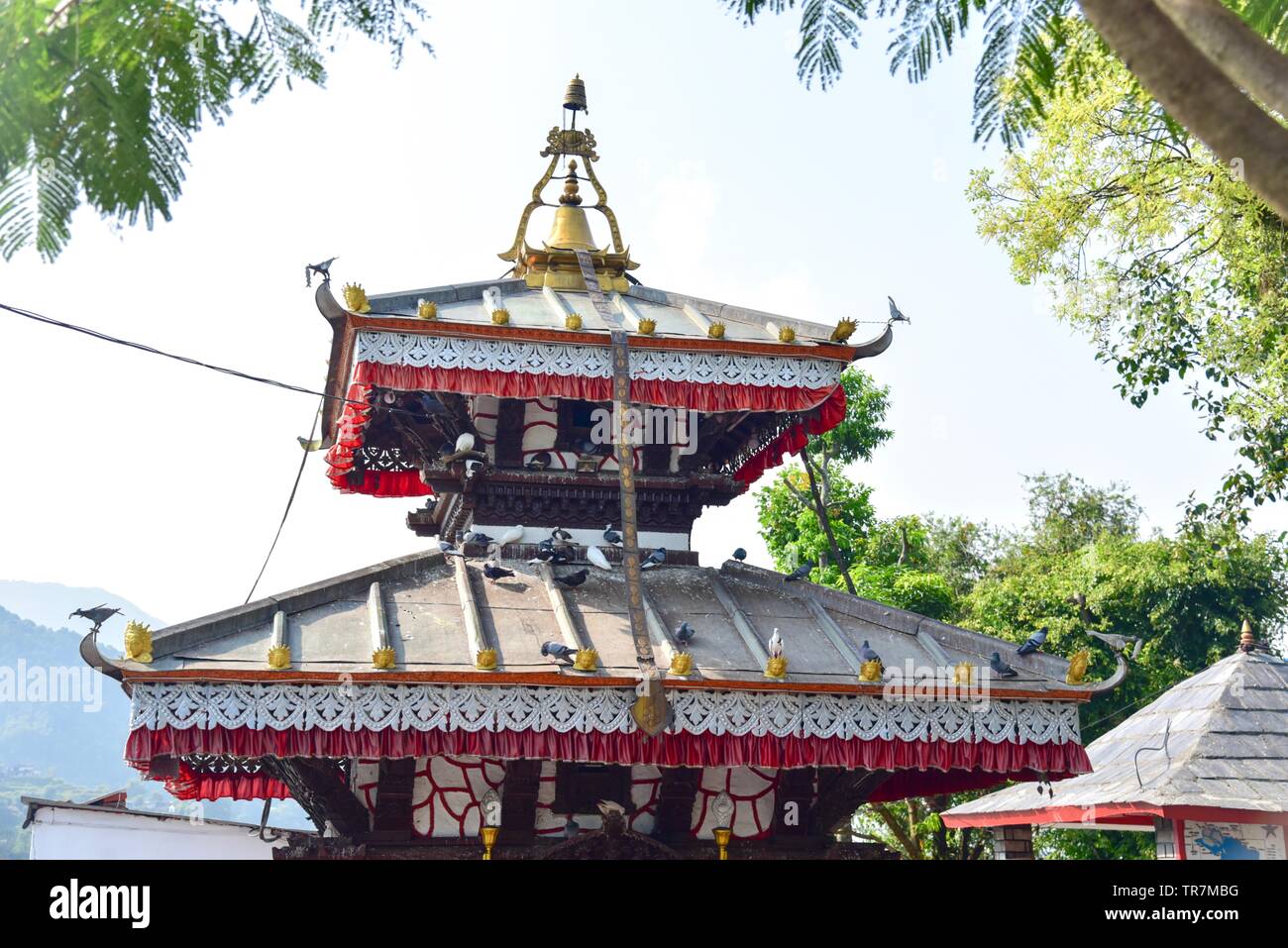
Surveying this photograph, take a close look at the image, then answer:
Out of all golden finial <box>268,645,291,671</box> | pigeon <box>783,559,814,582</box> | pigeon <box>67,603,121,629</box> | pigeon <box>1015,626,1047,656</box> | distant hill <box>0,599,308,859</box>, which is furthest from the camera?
distant hill <box>0,599,308,859</box>

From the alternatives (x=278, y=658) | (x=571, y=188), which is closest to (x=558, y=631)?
(x=278, y=658)

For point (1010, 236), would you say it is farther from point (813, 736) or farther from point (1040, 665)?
point (813, 736)

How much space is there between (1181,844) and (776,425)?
5.99m

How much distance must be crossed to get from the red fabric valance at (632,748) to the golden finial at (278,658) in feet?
1.35

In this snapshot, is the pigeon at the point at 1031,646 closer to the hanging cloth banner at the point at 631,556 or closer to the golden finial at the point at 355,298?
the hanging cloth banner at the point at 631,556

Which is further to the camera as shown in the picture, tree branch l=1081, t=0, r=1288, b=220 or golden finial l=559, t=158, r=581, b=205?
golden finial l=559, t=158, r=581, b=205

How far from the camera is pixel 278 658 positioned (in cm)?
928

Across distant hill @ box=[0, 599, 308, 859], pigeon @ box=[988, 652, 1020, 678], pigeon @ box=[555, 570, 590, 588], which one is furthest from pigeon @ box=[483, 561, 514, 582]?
distant hill @ box=[0, 599, 308, 859]

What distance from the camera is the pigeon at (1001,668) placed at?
10477 mm

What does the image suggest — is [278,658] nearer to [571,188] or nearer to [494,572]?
[494,572]

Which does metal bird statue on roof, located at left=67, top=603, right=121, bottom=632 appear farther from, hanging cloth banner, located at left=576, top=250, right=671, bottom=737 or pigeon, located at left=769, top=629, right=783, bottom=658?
pigeon, located at left=769, top=629, right=783, bottom=658

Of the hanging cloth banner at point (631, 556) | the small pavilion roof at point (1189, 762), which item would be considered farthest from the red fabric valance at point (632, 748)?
the small pavilion roof at point (1189, 762)

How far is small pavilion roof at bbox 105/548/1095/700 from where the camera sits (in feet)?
31.5
